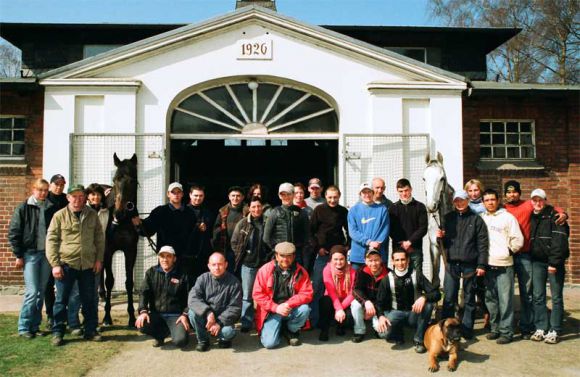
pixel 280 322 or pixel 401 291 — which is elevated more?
pixel 401 291

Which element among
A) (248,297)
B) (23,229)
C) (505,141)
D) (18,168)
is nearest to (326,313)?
(248,297)

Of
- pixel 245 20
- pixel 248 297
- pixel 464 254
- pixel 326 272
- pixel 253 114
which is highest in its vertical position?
pixel 245 20

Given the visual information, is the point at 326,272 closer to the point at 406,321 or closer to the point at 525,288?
the point at 406,321

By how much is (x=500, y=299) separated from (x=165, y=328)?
3941 millimetres

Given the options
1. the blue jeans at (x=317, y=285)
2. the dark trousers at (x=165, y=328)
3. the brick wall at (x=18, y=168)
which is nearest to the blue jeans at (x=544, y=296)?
the blue jeans at (x=317, y=285)

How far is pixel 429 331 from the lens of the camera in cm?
552

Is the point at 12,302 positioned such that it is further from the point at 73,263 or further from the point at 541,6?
the point at 541,6

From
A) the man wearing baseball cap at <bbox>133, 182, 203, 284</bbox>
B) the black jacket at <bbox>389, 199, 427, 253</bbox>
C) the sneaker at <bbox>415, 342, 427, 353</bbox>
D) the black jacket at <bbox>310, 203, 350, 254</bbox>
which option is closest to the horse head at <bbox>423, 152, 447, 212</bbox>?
the black jacket at <bbox>389, 199, 427, 253</bbox>

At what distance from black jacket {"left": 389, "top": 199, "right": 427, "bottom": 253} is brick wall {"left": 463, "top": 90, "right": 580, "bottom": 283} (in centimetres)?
419

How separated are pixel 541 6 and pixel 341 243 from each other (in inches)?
686

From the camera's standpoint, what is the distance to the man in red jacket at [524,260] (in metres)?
6.22

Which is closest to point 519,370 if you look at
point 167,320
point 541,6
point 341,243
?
point 341,243

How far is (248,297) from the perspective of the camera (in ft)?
21.9

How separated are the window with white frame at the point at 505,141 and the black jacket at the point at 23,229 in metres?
8.32
